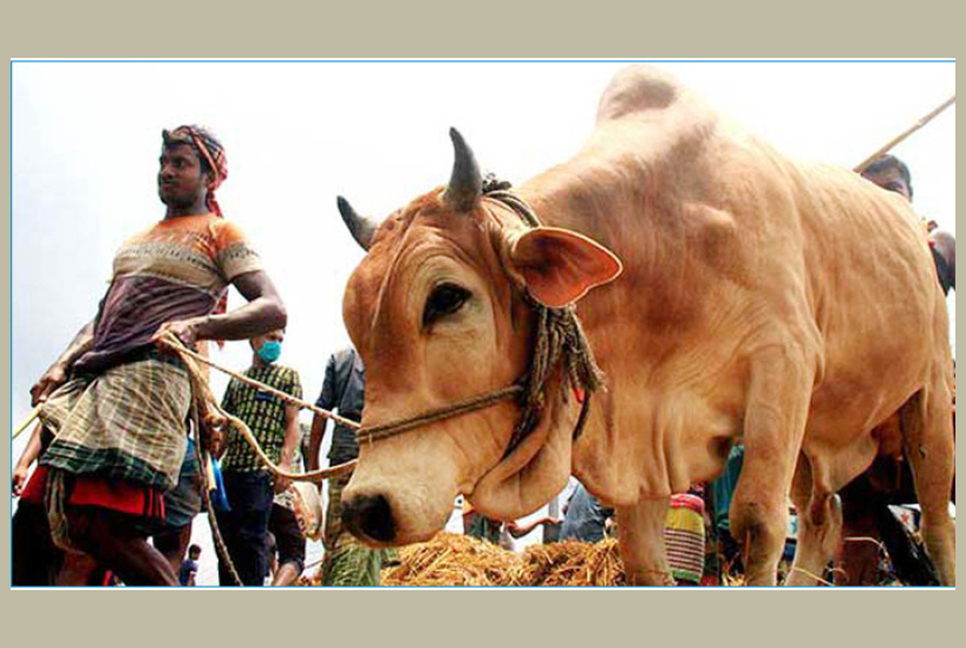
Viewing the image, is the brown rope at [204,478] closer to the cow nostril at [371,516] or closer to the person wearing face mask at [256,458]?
the person wearing face mask at [256,458]

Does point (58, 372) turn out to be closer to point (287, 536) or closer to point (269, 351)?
point (269, 351)

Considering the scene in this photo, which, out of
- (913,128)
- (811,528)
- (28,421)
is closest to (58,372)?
(28,421)

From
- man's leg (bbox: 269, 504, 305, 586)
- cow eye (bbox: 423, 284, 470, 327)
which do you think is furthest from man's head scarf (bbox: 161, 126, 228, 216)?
man's leg (bbox: 269, 504, 305, 586)

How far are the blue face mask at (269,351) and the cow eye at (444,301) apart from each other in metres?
3.29

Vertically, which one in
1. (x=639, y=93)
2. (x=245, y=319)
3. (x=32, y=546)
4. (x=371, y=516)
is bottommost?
(x=32, y=546)

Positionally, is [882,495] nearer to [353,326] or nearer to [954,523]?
[954,523]

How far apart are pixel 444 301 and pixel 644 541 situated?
4.44 ft

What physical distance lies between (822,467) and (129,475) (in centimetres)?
258

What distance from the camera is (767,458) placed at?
282 cm

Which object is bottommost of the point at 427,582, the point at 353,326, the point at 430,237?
the point at 427,582

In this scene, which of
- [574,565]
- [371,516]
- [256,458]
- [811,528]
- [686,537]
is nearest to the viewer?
[371,516]

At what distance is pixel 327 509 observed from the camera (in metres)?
4.50

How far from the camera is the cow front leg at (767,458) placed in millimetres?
2828

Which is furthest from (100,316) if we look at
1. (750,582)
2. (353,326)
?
(750,582)
